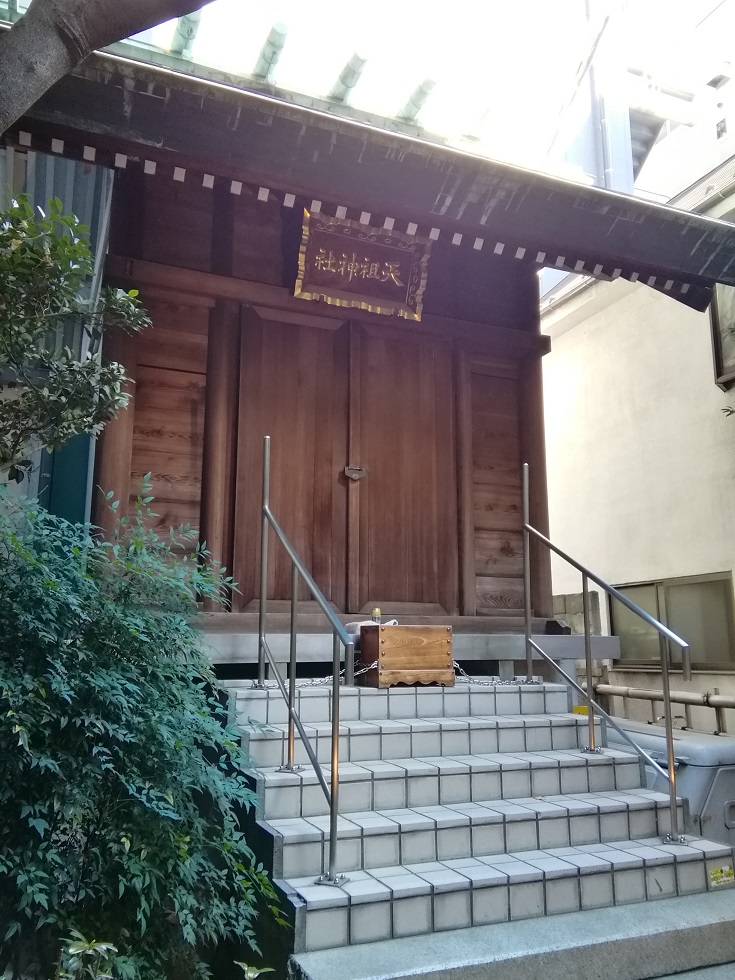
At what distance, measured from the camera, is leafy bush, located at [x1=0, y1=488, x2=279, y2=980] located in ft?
8.21

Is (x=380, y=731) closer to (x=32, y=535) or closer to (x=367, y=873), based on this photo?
(x=367, y=873)

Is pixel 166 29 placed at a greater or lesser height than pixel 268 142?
greater

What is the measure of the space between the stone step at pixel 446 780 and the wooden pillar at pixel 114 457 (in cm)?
246

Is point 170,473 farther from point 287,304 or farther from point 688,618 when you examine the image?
point 688,618

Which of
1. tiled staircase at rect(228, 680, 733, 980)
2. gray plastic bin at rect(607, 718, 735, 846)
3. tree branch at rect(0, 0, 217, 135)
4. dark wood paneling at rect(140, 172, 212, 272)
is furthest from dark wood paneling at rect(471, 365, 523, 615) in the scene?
tree branch at rect(0, 0, 217, 135)

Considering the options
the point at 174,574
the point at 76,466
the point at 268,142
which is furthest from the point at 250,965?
the point at 268,142

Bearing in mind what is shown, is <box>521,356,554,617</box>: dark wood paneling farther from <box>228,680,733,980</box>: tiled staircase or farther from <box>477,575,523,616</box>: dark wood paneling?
<box>228,680,733,980</box>: tiled staircase

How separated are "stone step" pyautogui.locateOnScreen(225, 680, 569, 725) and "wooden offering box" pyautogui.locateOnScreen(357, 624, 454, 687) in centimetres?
12

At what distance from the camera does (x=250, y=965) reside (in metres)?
2.86

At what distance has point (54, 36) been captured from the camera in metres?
2.32

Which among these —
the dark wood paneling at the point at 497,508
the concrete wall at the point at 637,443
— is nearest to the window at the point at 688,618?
the concrete wall at the point at 637,443

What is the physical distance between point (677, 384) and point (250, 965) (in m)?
8.88

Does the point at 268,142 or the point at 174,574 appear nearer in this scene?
the point at 174,574

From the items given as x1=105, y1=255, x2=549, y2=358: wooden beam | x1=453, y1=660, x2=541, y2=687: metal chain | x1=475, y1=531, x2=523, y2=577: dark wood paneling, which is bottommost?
x1=453, y1=660, x2=541, y2=687: metal chain
